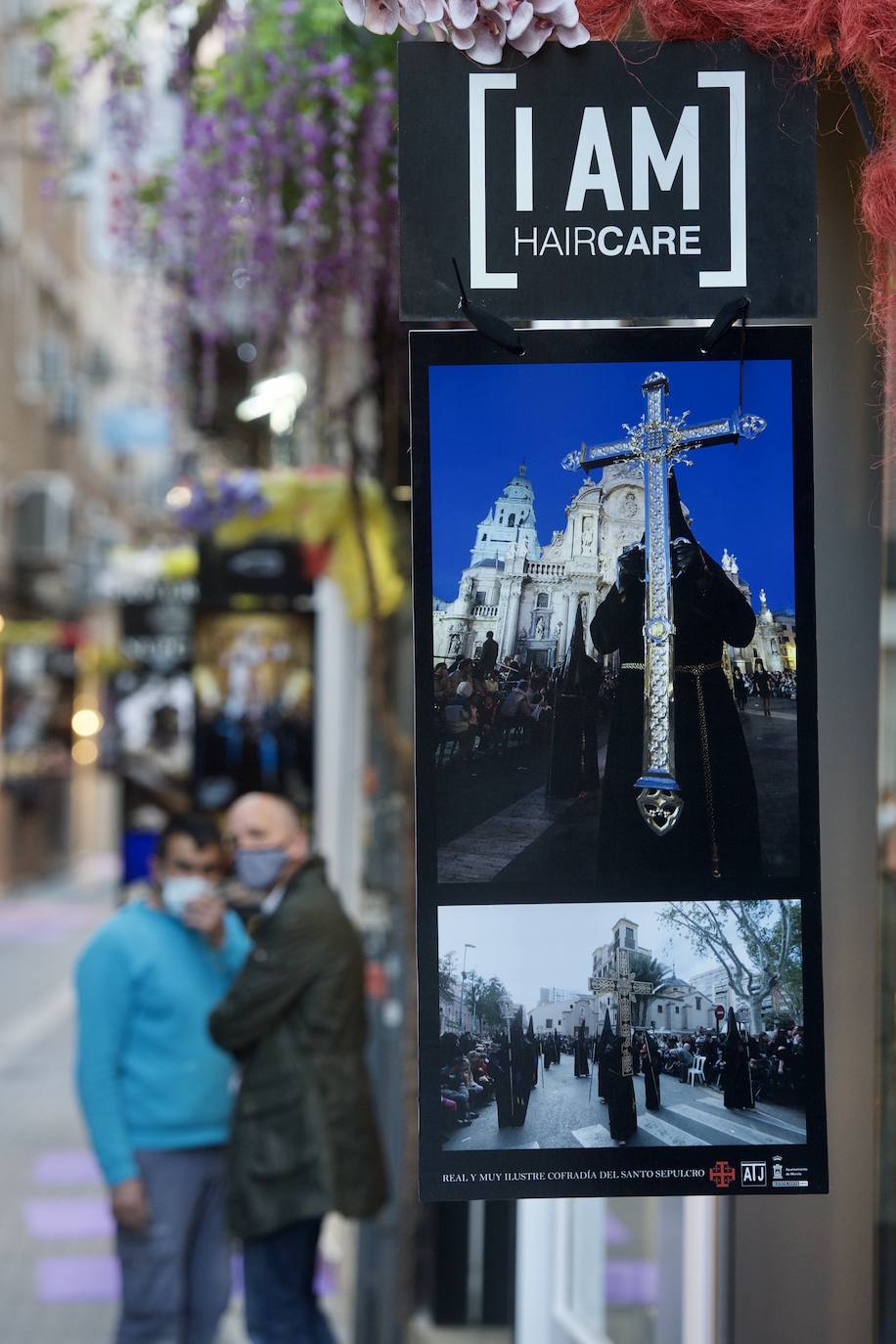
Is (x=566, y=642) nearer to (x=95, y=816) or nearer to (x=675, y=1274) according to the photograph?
(x=675, y=1274)

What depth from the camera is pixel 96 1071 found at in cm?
486

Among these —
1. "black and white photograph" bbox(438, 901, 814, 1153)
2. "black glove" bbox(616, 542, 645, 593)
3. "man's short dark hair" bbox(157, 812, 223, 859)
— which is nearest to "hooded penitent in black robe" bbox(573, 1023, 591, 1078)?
"black and white photograph" bbox(438, 901, 814, 1153)

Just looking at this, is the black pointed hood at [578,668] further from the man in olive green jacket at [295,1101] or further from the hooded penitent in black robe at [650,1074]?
the man in olive green jacket at [295,1101]

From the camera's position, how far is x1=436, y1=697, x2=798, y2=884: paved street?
2062 mm

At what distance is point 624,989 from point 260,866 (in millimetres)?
3057

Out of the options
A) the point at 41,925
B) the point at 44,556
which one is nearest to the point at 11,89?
the point at 44,556

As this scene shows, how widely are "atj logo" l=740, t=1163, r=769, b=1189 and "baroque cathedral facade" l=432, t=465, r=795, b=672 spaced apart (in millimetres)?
635

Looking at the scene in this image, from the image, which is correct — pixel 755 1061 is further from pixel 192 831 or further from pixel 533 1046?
pixel 192 831

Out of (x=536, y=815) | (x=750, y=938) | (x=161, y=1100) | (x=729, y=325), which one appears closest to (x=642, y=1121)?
(x=750, y=938)

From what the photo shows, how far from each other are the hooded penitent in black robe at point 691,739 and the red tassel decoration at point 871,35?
2.07 ft

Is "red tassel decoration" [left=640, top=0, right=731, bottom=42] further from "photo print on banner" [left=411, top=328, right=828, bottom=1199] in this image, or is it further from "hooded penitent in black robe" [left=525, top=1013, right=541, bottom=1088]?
"hooded penitent in black robe" [left=525, top=1013, right=541, bottom=1088]

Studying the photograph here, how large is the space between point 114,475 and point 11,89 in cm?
1603

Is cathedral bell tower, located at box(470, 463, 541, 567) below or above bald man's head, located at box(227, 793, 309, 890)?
above

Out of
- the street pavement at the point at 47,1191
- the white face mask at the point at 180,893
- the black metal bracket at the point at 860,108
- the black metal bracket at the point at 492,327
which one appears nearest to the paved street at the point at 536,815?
the black metal bracket at the point at 492,327
